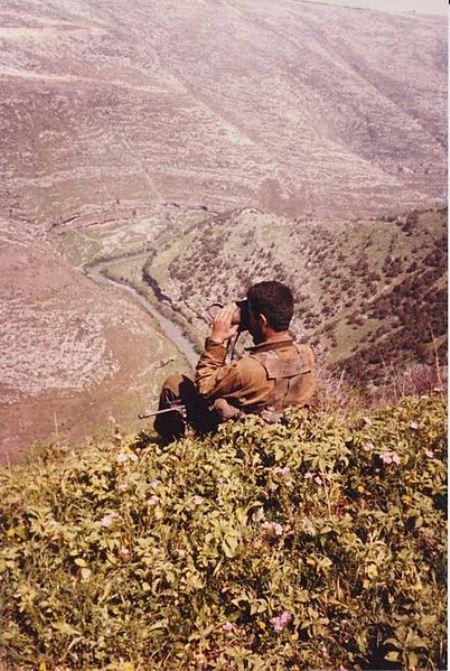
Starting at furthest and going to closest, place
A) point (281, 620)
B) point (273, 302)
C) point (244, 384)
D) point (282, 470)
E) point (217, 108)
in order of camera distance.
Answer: point (217, 108), point (273, 302), point (244, 384), point (282, 470), point (281, 620)

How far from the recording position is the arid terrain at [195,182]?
52.2 m

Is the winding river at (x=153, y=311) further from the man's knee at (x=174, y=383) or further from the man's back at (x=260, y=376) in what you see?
the man's back at (x=260, y=376)

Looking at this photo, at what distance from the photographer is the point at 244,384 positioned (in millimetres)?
3865

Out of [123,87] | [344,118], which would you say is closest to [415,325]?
[123,87]

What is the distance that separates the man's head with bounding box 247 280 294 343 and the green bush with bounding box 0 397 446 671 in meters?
0.95

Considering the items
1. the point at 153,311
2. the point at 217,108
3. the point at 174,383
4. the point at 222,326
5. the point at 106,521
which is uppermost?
the point at 222,326

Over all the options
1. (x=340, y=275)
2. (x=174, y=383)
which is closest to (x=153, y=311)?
(x=340, y=275)

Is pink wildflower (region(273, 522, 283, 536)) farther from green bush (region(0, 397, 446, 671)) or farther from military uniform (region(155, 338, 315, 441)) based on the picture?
military uniform (region(155, 338, 315, 441))

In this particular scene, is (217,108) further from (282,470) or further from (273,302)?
(282,470)

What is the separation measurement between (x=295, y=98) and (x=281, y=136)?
20546 millimetres

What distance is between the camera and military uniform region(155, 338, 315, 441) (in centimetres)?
382

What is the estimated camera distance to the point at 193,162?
11431 cm

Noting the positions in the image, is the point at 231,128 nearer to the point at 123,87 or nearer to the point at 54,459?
the point at 123,87

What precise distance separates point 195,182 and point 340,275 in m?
61.4
